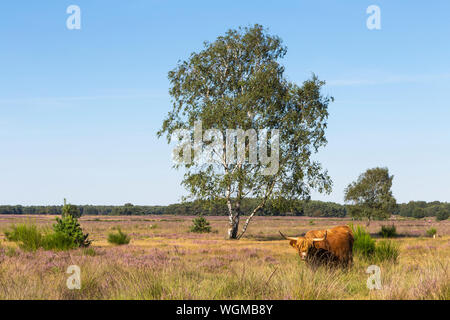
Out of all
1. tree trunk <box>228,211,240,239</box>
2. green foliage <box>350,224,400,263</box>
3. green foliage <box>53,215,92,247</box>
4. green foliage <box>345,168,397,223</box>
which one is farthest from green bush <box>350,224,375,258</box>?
green foliage <box>345,168,397,223</box>

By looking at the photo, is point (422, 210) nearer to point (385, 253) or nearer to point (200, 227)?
point (200, 227)

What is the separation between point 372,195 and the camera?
5162 centimetres

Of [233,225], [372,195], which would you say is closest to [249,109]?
[233,225]

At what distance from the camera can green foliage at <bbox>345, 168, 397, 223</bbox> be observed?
50.2m

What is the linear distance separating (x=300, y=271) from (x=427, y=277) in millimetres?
2478

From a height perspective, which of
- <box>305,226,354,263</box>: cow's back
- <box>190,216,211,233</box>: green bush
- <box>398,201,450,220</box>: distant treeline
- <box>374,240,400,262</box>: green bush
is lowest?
<box>398,201,450,220</box>: distant treeline

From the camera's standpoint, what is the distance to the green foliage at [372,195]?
165 feet

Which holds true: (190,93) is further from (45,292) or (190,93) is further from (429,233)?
(45,292)

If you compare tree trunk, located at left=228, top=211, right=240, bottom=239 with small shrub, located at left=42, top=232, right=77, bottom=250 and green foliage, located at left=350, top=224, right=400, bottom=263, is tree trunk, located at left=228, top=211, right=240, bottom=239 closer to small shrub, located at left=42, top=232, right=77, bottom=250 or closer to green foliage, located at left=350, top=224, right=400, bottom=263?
small shrub, located at left=42, top=232, right=77, bottom=250

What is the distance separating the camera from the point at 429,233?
1545 inches

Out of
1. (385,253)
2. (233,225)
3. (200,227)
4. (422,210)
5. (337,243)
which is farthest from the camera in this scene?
(422,210)

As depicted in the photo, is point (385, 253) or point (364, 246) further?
point (364, 246)
